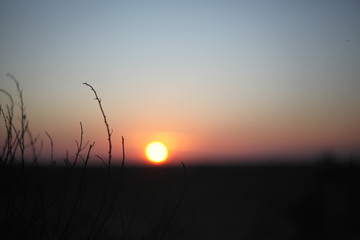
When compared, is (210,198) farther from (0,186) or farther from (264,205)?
(0,186)

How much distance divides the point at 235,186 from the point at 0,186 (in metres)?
36.1

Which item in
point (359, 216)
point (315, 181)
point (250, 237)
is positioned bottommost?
point (250, 237)

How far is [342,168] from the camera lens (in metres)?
29.8

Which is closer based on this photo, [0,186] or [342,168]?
[0,186]

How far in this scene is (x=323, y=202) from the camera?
66.7 feet

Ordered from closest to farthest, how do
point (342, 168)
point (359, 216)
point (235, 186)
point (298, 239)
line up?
point (298, 239), point (359, 216), point (342, 168), point (235, 186)

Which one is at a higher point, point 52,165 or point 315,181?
point 315,181

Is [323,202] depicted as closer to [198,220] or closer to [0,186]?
[198,220]

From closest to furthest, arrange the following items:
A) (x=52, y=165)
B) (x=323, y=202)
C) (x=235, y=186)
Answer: (x=52, y=165)
(x=323, y=202)
(x=235, y=186)

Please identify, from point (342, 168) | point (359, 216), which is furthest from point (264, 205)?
point (342, 168)

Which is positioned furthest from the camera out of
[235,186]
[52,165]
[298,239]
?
[235,186]

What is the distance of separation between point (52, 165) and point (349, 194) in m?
23.5

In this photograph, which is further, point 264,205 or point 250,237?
point 264,205

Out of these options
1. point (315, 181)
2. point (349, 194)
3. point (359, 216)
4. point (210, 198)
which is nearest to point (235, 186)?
point (210, 198)
